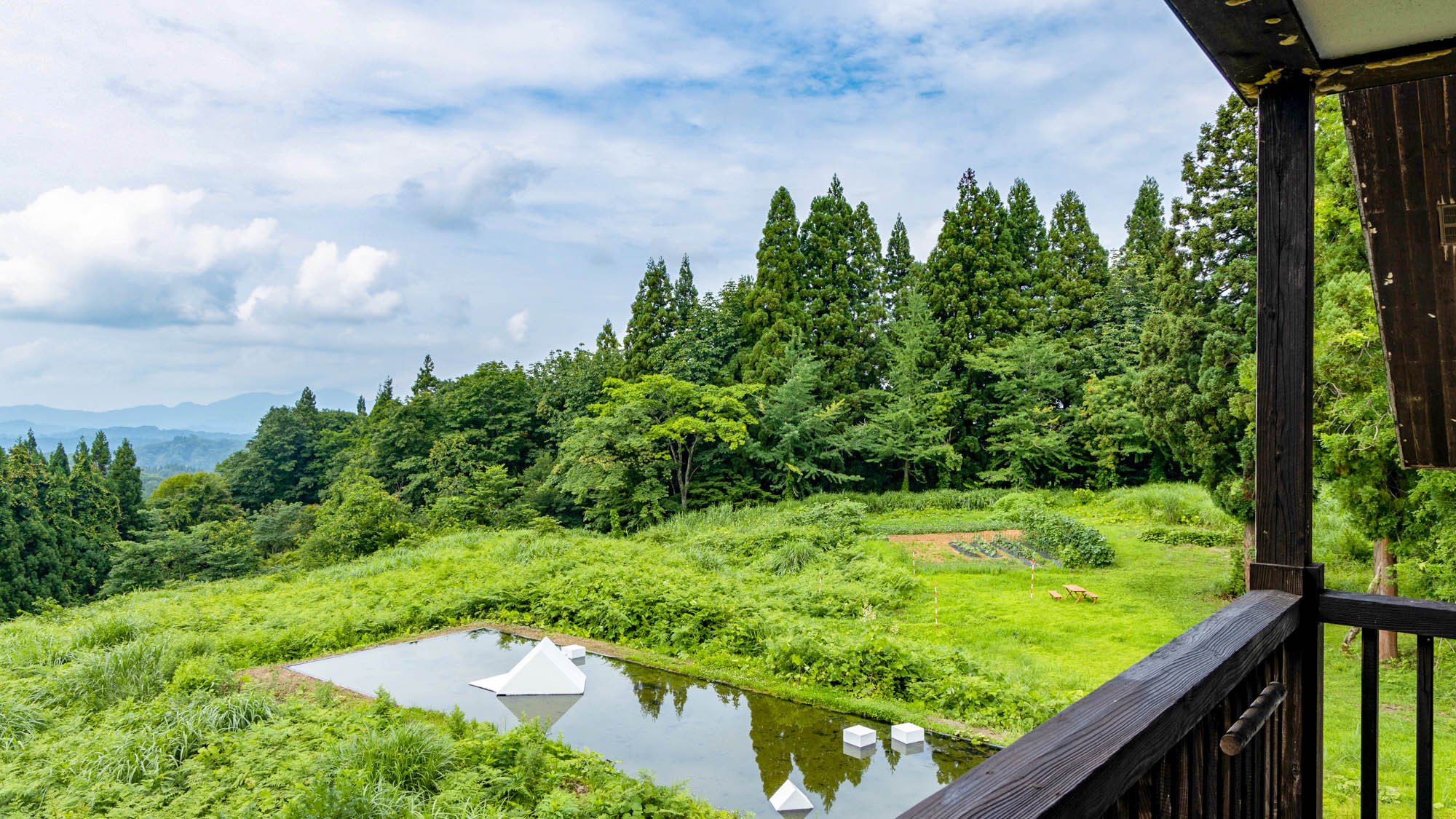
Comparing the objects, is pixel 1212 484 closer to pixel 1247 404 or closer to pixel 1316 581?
pixel 1247 404

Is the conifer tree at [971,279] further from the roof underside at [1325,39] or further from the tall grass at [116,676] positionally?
the roof underside at [1325,39]

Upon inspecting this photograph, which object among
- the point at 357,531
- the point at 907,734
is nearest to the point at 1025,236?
the point at 357,531

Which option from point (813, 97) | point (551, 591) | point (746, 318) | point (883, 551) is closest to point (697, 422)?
point (746, 318)

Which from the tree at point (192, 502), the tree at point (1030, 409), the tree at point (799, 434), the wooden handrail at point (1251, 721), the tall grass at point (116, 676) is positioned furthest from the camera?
the tree at point (192, 502)

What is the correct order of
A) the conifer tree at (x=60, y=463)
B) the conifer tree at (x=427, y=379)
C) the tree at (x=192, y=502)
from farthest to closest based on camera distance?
the conifer tree at (x=427, y=379) < the tree at (x=192, y=502) < the conifer tree at (x=60, y=463)

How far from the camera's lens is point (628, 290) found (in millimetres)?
18156

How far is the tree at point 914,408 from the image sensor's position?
53.1 feet

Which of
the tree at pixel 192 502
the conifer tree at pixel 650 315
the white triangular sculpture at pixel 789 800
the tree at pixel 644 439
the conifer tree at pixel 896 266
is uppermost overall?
the conifer tree at pixel 896 266

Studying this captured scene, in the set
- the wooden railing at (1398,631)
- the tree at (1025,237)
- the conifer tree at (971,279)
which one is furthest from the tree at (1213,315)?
the tree at (1025,237)

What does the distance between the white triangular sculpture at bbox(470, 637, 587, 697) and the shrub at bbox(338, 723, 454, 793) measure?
54.6 inches

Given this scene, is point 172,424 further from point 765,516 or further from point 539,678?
point 539,678

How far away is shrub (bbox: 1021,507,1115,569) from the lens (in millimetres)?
9453

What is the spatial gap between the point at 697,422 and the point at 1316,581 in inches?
516

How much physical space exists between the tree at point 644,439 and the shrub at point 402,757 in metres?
10.5
